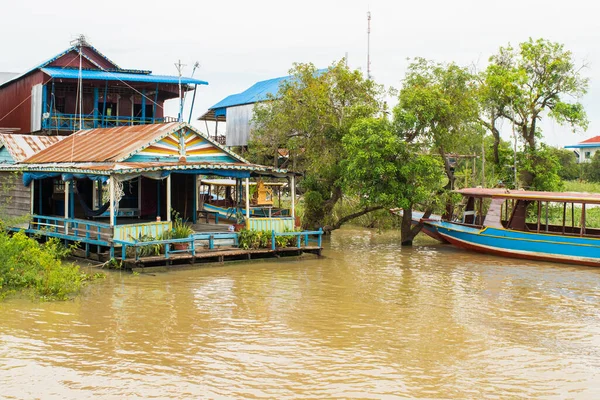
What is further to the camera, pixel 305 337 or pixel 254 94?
pixel 254 94

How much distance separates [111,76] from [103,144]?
8.84m

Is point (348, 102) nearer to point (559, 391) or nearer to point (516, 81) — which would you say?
point (516, 81)

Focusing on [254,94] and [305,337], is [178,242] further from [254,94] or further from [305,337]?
[254,94]

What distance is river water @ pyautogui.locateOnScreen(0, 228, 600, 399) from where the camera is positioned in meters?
8.99

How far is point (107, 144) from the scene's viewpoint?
20312 mm

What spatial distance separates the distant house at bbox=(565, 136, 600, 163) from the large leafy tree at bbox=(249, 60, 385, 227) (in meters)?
33.7

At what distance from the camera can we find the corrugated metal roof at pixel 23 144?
73.4ft

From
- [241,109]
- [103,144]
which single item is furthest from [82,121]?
[241,109]

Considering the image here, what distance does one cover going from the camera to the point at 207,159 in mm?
20141

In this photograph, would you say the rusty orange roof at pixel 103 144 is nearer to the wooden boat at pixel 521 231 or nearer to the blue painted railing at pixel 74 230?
the blue painted railing at pixel 74 230

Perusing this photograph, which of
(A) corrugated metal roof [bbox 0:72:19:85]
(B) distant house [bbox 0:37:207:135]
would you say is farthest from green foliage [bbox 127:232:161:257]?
(A) corrugated metal roof [bbox 0:72:19:85]

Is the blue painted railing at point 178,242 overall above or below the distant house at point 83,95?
below

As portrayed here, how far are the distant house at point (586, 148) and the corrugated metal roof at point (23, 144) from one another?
41.6 m

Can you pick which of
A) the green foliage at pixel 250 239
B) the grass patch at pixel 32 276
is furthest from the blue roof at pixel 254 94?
the grass patch at pixel 32 276
